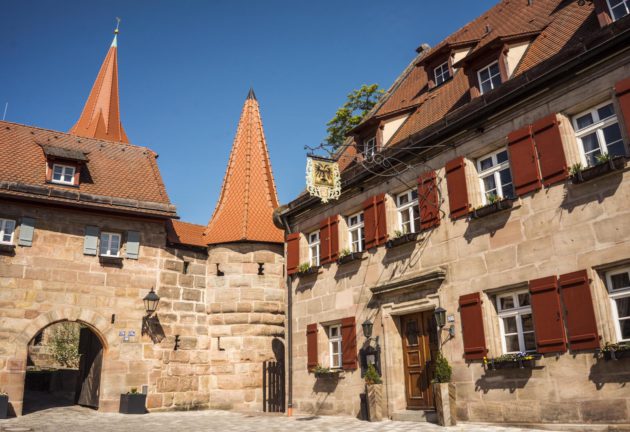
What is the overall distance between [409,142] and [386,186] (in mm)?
1202

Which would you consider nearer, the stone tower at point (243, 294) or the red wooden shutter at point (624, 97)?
the red wooden shutter at point (624, 97)

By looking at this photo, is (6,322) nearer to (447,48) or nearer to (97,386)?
(97,386)

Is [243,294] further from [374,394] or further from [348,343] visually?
[374,394]

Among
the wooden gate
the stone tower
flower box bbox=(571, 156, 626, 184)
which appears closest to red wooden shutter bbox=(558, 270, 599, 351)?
flower box bbox=(571, 156, 626, 184)

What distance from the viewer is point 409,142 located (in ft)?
40.4

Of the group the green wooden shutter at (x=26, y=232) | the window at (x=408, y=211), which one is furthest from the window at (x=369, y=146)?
the green wooden shutter at (x=26, y=232)

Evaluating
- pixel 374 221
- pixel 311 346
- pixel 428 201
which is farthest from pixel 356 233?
pixel 311 346

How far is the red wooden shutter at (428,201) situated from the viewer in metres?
11.3

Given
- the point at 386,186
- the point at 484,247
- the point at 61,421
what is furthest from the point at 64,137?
the point at 484,247

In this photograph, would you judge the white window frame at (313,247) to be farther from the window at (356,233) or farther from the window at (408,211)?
the window at (408,211)

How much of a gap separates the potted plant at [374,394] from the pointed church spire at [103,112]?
21432 millimetres

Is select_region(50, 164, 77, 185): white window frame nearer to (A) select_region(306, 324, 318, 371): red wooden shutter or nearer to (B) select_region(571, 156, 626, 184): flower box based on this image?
(A) select_region(306, 324, 318, 371): red wooden shutter

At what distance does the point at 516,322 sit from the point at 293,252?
24.6ft

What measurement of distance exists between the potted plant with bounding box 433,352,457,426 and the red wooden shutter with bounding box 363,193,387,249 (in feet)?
11.0
